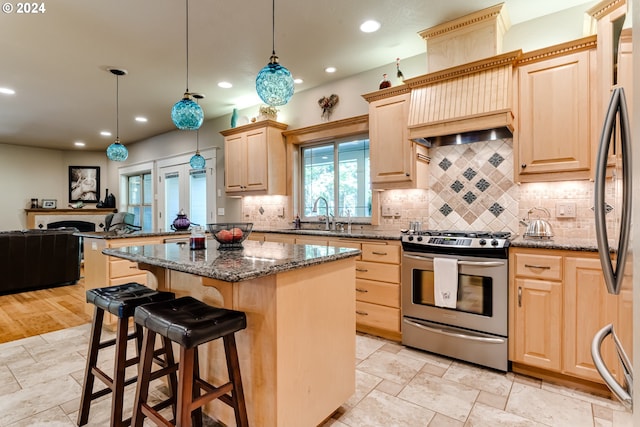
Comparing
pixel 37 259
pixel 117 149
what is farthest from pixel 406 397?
pixel 37 259

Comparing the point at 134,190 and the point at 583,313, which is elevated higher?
the point at 134,190

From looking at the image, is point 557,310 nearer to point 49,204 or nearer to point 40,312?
point 40,312

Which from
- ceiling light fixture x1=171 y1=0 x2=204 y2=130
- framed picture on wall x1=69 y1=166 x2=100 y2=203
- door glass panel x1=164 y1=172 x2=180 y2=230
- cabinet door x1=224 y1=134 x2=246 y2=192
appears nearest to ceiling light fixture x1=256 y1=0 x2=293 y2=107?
ceiling light fixture x1=171 y1=0 x2=204 y2=130

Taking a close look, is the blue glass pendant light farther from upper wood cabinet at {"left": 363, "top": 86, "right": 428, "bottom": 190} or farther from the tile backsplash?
the tile backsplash

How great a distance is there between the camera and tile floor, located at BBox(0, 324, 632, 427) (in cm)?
192

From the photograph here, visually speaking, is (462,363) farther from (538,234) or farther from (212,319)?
(212,319)

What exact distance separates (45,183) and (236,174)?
6556 mm

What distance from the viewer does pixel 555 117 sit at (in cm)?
254

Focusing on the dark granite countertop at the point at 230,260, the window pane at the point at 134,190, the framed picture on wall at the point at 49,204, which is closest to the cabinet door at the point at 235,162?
the dark granite countertop at the point at 230,260

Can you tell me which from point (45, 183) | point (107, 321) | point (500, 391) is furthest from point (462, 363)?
point (45, 183)

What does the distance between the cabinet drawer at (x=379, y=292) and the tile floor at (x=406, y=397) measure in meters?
0.45

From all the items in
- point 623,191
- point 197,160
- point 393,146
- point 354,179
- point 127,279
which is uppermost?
point 197,160

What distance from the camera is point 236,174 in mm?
4926

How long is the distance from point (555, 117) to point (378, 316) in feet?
7.20
